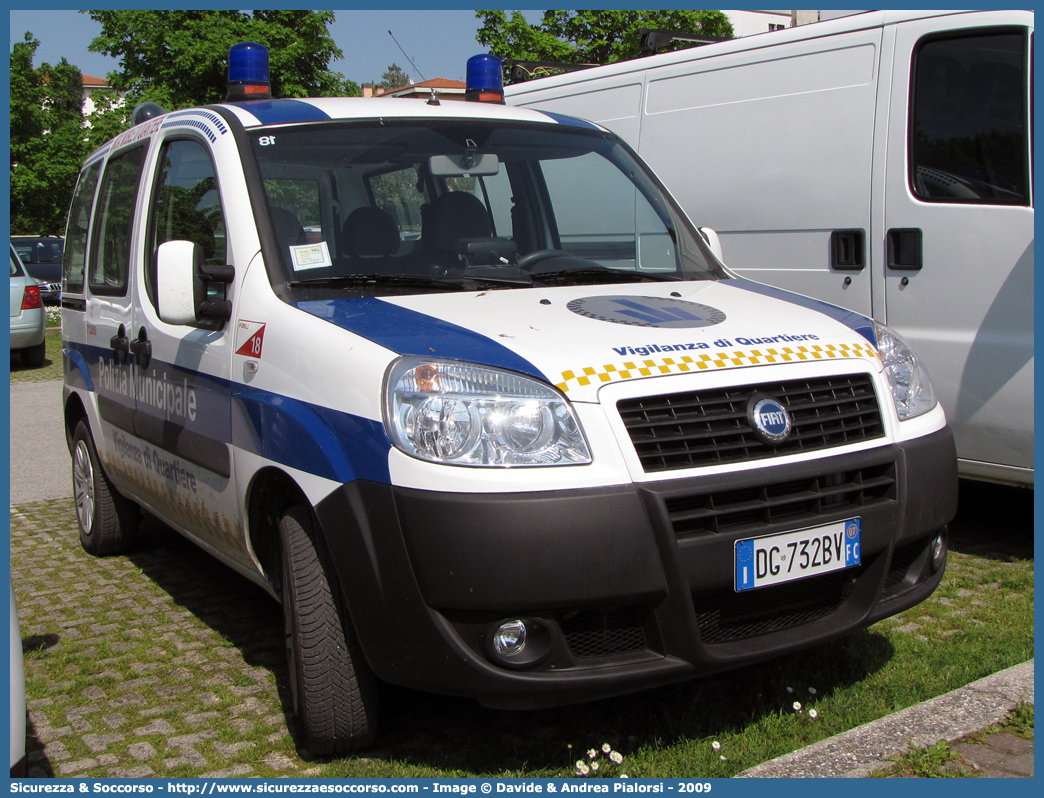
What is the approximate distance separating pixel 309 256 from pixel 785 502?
5.74 ft

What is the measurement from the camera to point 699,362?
3.09 m

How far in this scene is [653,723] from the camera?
3480 mm

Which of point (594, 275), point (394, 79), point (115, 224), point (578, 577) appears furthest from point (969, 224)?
point (394, 79)

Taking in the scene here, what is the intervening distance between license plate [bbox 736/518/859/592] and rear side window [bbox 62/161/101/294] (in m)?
3.90

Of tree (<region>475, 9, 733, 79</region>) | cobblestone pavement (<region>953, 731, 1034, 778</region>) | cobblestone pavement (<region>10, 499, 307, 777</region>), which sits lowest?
cobblestone pavement (<region>10, 499, 307, 777</region>)

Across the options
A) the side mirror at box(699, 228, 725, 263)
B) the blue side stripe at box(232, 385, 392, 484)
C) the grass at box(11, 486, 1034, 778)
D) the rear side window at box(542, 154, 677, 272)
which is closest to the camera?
the blue side stripe at box(232, 385, 392, 484)

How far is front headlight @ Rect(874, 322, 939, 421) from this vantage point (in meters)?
3.48

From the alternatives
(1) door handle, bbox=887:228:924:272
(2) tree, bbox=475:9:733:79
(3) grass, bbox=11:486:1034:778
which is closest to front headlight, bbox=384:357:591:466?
(3) grass, bbox=11:486:1034:778

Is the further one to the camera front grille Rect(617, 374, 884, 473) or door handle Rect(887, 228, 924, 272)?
door handle Rect(887, 228, 924, 272)

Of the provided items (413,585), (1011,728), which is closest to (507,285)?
(413,585)

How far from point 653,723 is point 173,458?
2070 mm

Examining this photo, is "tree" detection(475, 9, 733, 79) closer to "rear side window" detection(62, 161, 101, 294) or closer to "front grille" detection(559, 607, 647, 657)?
"rear side window" detection(62, 161, 101, 294)

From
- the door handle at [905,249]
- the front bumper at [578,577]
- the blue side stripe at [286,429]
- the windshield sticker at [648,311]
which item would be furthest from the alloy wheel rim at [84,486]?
the door handle at [905,249]

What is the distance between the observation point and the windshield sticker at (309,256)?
367 cm
